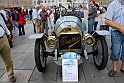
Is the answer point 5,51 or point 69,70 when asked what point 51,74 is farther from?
point 5,51

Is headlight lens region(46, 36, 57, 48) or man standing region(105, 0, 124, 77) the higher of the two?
man standing region(105, 0, 124, 77)

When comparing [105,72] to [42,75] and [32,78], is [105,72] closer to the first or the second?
[42,75]

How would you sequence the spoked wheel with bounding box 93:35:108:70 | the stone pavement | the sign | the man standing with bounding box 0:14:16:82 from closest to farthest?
the man standing with bounding box 0:14:16:82, the sign, the stone pavement, the spoked wheel with bounding box 93:35:108:70

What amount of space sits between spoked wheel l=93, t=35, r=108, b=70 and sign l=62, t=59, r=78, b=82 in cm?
84

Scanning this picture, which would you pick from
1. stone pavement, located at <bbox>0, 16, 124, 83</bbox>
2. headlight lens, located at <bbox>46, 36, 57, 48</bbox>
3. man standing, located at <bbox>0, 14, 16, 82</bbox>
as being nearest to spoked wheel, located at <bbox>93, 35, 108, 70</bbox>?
stone pavement, located at <bbox>0, 16, 124, 83</bbox>

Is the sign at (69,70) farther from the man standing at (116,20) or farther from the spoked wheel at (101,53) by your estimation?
the man standing at (116,20)

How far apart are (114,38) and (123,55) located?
56 centimetres

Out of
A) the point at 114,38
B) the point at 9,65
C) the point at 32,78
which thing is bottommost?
the point at 32,78

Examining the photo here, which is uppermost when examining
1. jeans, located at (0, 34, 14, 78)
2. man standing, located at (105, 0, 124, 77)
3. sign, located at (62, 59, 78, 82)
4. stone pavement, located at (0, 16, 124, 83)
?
man standing, located at (105, 0, 124, 77)

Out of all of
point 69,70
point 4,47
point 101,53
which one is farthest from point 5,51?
point 101,53

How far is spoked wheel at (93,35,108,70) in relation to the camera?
3.78 metres

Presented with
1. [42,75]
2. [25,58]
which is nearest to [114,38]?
[42,75]

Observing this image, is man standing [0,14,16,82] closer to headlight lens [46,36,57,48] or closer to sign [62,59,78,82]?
headlight lens [46,36,57,48]

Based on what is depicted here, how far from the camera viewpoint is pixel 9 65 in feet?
11.6
